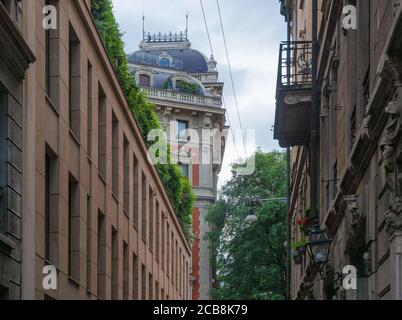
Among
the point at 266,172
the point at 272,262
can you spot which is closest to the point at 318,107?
the point at 272,262

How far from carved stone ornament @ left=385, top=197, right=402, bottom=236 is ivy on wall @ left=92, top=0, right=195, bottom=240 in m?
19.5

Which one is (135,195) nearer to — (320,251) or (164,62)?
(320,251)

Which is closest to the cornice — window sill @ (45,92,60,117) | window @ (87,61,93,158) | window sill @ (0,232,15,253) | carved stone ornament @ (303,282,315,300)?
window sill @ (45,92,60,117)

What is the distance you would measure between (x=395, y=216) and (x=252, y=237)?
52.3 m

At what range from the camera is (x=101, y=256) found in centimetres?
3247

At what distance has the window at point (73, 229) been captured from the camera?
27.1 metres

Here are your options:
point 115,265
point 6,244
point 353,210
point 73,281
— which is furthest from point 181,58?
point 6,244

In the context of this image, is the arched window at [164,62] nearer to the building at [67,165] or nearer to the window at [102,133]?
the building at [67,165]

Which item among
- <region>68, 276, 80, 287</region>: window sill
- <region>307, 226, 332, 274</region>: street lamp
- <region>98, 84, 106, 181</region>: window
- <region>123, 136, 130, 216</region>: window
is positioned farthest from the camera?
<region>123, 136, 130, 216</region>: window

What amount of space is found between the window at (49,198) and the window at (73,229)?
219 centimetres

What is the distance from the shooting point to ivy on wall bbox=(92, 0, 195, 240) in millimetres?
35438

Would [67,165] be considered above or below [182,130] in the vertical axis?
below

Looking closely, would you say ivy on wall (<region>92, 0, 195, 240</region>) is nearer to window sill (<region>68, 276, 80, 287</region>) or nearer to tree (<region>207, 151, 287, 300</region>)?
tree (<region>207, 151, 287, 300</region>)
